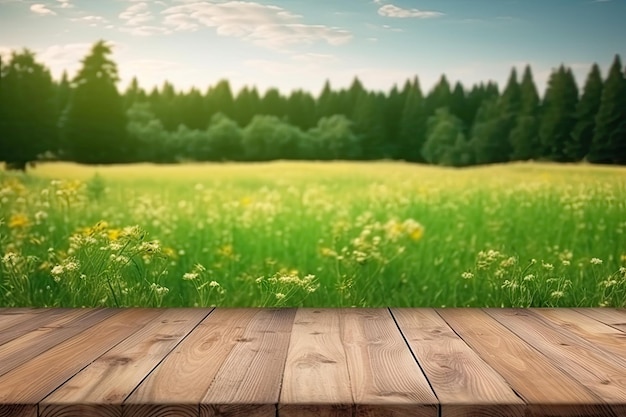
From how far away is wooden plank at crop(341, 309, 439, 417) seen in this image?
66.5 inches

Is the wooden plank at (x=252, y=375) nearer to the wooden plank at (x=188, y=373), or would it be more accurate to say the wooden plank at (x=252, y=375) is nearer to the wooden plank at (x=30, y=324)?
the wooden plank at (x=188, y=373)

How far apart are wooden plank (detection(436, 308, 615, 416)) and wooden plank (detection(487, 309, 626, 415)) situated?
3 centimetres

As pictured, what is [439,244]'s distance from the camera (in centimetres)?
A: 336

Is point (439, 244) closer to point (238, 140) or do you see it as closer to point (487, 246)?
point (487, 246)

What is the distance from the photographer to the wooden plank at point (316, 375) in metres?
1.70

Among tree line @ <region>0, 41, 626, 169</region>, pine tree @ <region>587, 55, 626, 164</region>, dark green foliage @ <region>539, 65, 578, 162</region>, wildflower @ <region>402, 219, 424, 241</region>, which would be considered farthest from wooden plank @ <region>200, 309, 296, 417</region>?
pine tree @ <region>587, 55, 626, 164</region>

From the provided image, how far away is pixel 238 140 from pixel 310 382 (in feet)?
5.99

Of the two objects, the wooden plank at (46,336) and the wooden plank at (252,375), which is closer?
the wooden plank at (252,375)

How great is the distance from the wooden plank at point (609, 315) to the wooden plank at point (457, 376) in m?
0.62

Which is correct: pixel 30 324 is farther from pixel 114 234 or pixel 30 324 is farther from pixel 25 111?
pixel 25 111

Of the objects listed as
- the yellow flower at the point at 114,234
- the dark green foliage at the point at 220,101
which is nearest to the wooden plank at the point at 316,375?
the yellow flower at the point at 114,234

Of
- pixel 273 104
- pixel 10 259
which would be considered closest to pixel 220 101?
pixel 273 104

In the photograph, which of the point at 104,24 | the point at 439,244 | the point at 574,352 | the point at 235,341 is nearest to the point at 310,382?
the point at 235,341

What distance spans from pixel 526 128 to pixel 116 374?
222 cm
